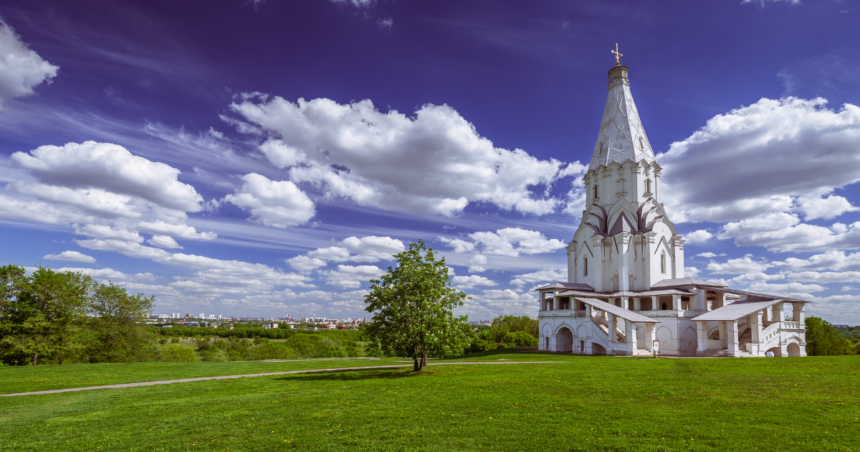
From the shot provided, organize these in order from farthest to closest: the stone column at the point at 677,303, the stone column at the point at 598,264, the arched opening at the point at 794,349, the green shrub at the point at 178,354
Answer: the green shrub at the point at 178,354 → the stone column at the point at 598,264 → the stone column at the point at 677,303 → the arched opening at the point at 794,349

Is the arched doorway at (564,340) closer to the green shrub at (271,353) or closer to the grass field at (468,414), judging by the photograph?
the grass field at (468,414)

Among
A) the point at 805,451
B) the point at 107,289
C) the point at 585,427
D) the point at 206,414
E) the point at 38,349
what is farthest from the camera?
the point at 107,289

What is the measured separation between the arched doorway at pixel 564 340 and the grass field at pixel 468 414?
90.7ft

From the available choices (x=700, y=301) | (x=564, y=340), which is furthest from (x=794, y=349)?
(x=564, y=340)

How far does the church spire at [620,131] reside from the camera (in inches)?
2135

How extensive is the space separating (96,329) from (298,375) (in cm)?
2816

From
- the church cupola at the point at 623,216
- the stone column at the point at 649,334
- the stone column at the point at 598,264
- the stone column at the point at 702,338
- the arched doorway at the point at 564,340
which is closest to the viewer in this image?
the stone column at the point at 702,338

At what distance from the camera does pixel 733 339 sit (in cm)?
3634

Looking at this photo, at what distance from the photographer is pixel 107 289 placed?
135 ft

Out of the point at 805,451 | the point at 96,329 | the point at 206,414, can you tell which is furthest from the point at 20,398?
the point at 96,329

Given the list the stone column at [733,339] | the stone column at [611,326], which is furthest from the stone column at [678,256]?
the stone column at [611,326]

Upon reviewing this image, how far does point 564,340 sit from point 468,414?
39.4 m

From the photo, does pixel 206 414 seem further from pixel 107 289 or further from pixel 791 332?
pixel 791 332

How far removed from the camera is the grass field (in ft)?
32.2
